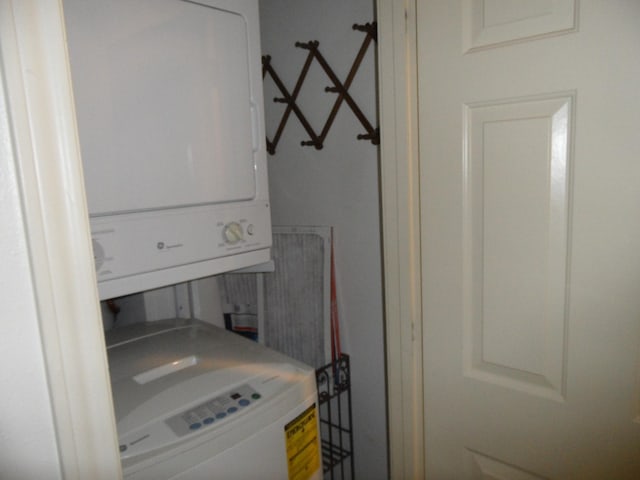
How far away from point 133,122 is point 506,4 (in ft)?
2.75

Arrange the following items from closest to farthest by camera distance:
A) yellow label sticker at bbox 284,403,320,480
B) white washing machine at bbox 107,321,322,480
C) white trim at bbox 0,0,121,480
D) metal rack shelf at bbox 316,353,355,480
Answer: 1. white trim at bbox 0,0,121,480
2. white washing machine at bbox 107,321,322,480
3. yellow label sticker at bbox 284,403,320,480
4. metal rack shelf at bbox 316,353,355,480

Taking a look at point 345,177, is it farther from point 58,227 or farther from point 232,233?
point 58,227

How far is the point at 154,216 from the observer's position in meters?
1.02

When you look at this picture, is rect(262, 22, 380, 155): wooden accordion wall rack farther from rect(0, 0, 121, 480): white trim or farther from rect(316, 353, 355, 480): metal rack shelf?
rect(0, 0, 121, 480): white trim

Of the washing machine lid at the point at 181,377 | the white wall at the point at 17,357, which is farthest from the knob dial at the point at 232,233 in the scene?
the white wall at the point at 17,357

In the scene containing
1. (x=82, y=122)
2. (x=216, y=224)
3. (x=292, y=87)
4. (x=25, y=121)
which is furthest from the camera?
(x=292, y=87)

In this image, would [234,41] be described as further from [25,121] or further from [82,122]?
[25,121]

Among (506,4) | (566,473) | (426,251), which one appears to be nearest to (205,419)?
(426,251)

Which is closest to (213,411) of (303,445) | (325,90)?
(303,445)

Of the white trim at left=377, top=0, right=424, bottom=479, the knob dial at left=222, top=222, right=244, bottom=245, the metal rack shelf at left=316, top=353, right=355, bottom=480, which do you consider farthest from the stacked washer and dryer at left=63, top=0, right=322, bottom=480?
the metal rack shelf at left=316, top=353, right=355, bottom=480

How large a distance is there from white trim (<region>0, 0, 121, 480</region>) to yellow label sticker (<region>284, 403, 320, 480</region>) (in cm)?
66

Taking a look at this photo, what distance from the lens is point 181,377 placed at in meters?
1.09

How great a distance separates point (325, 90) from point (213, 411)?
105cm

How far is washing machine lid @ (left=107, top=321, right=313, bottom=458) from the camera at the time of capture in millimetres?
922
